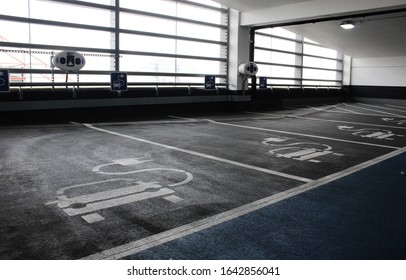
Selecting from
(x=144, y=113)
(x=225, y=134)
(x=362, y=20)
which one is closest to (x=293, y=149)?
(x=225, y=134)

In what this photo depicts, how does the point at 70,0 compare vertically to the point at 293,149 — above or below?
above

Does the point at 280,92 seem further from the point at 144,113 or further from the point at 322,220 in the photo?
the point at 322,220

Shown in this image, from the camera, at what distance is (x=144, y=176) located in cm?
496

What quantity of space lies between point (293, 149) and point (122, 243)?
4841 millimetres

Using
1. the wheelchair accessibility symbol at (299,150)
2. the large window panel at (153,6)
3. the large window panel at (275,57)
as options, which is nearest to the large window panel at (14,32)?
the large window panel at (153,6)

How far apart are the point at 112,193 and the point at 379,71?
20434 millimetres

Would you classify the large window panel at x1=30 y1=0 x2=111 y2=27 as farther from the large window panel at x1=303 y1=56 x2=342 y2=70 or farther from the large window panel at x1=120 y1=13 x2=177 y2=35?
the large window panel at x1=303 y1=56 x2=342 y2=70

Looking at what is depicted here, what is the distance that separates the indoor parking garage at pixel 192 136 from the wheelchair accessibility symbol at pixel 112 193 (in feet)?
0.09

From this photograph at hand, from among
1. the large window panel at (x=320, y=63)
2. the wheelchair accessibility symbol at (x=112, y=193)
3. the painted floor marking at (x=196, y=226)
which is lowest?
the painted floor marking at (x=196, y=226)

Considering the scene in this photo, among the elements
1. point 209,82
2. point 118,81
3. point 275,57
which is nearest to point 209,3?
point 209,82

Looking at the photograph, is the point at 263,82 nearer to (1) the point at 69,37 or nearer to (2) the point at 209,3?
(2) the point at 209,3

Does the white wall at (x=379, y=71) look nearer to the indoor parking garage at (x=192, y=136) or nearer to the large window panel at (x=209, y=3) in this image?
the indoor parking garage at (x=192, y=136)

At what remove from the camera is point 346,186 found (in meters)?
4.74

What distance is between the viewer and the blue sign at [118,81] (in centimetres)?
1123
